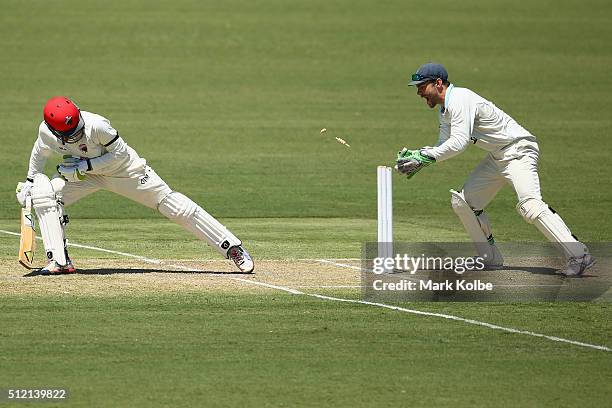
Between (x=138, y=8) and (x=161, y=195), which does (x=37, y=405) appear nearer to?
(x=161, y=195)

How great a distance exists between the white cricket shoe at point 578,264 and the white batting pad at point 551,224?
1.7 inches

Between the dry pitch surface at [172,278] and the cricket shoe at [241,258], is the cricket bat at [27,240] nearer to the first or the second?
the dry pitch surface at [172,278]

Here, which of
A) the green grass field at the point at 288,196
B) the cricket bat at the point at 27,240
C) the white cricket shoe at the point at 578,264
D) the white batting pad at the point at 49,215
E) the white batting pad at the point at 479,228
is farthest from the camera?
the white batting pad at the point at 479,228

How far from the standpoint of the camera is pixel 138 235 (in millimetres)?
17812

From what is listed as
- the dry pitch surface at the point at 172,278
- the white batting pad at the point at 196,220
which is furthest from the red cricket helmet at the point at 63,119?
the dry pitch surface at the point at 172,278

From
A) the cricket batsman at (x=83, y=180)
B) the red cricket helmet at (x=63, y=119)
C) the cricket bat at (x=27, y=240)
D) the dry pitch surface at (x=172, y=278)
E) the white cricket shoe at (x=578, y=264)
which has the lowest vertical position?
the dry pitch surface at (x=172, y=278)

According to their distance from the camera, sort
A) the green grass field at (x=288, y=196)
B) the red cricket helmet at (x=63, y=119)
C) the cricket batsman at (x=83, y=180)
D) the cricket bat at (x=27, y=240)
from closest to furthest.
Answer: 1. the green grass field at (x=288, y=196)
2. the red cricket helmet at (x=63, y=119)
3. the cricket batsman at (x=83, y=180)
4. the cricket bat at (x=27, y=240)

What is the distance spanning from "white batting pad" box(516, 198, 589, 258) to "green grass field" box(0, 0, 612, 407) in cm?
137

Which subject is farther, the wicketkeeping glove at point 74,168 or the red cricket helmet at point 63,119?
the wicketkeeping glove at point 74,168

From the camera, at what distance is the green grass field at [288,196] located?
395 inches

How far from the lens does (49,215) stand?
13547 millimetres

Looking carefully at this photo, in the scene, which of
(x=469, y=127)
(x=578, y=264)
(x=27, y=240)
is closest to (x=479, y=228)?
(x=578, y=264)

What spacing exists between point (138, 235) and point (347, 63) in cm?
1916

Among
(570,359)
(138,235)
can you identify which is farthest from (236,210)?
A: (570,359)
